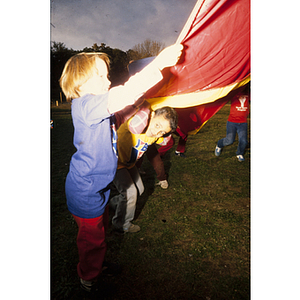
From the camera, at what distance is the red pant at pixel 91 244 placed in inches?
54.5

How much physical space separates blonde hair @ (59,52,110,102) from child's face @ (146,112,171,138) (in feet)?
2.13

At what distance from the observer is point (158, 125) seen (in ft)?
5.60

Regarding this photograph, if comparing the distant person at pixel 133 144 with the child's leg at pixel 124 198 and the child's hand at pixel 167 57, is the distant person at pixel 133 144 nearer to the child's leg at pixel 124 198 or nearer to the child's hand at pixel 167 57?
the child's leg at pixel 124 198

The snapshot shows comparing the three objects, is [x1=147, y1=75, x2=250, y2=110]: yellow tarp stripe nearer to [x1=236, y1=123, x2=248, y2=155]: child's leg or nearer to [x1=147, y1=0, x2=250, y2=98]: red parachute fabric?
[x1=147, y1=0, x2=250, y2=98]: red parachute fabric

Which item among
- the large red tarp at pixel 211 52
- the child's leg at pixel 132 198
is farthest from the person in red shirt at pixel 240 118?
the child's leg at pixel 132 198

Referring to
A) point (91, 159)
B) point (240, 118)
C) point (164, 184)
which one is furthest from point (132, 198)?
point (240, 118)

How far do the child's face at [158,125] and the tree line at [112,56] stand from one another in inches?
15.8

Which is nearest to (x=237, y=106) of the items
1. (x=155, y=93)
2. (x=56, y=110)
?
(x=155, y=93)

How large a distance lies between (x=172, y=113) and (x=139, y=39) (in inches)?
24.5

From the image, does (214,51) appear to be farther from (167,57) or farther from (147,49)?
(167,57)

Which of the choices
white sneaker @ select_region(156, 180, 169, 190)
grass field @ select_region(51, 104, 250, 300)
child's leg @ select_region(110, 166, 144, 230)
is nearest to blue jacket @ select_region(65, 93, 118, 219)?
grass field @ select_region(51, 104, 250, 300)

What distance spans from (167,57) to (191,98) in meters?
0.81

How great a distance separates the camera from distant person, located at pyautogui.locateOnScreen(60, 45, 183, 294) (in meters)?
1.02

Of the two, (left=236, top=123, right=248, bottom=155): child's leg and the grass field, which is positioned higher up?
(left=236, top=123, right=248, bottom=155): child's leg
